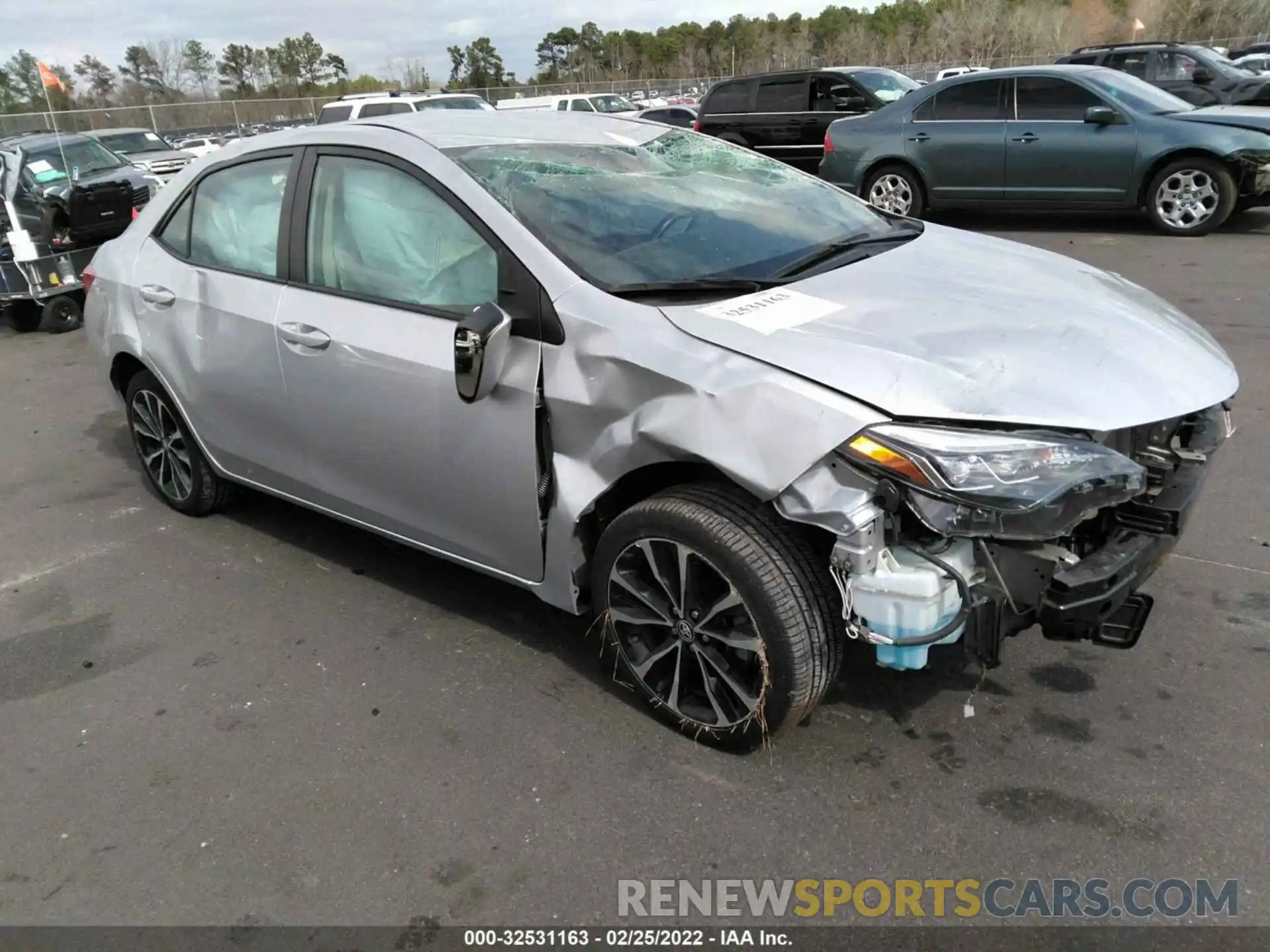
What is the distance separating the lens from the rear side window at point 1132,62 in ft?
49.3

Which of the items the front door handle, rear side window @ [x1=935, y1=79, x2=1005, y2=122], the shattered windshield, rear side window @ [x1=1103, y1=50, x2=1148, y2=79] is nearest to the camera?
the shattered windshield

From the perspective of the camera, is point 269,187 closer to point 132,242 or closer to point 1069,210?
point 132,242

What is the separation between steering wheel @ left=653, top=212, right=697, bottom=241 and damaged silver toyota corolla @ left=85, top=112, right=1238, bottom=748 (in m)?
0.02

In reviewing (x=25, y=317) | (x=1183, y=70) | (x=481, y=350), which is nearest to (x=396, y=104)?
(x=25, y=317)

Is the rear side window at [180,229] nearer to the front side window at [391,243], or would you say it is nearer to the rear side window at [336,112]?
the front side window at [391,243]

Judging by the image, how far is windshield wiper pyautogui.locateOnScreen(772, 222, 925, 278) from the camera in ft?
10.2

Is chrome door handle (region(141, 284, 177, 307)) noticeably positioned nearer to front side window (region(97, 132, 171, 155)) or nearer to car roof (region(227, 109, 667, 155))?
car roof (region(227, 109, 667, 155))

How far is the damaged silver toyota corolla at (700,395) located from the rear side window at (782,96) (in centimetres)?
1060

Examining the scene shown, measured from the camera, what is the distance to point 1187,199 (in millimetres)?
9352

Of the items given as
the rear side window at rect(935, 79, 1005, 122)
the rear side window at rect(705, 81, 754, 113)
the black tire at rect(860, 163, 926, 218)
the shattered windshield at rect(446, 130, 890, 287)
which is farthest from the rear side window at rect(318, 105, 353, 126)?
the shattered windshield at rect(446, 130, 890, 287)

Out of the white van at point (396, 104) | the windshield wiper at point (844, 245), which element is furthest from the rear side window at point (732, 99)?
the windshield wiper at point (844, 245)

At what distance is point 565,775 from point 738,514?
3.08 ft

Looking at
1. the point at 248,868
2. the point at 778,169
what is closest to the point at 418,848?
the point at 248,868

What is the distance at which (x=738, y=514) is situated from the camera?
2564 mm
